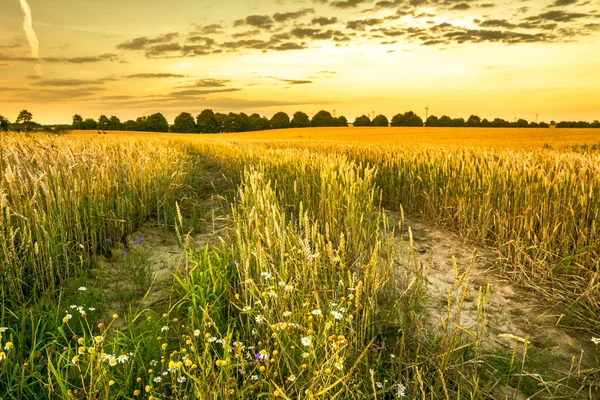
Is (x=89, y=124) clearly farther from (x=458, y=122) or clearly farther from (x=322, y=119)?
(x=458, y=122)

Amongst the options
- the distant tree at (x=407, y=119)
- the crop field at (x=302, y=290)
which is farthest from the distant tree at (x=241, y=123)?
Result: the crop field at (x=302, y=290)

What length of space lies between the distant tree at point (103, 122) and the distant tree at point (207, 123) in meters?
17.5

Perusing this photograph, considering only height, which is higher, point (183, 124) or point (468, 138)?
point (183, 124)

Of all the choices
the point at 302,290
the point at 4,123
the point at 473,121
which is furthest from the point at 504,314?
the point at 473,121

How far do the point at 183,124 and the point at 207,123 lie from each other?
5183mm

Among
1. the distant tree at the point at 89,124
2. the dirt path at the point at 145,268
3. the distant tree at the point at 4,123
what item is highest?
the distant tree at the point at 89,124

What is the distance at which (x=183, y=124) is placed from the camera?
268 feet

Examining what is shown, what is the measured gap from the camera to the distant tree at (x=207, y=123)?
8100 cm

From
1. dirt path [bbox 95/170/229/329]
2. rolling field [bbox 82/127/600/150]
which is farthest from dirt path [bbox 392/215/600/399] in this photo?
rolling field [bbox 82/127/600/150]

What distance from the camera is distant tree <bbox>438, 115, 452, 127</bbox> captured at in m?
67.9

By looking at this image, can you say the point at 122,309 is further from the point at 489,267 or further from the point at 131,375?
the point at 489,267

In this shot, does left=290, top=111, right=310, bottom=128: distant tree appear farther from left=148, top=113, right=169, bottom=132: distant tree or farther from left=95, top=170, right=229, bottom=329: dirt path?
left=95, top=170, right=229, bottom=329: dirt path

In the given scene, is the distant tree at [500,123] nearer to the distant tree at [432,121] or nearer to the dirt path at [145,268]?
the distant tree at [432,121]

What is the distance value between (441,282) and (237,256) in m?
2.05
